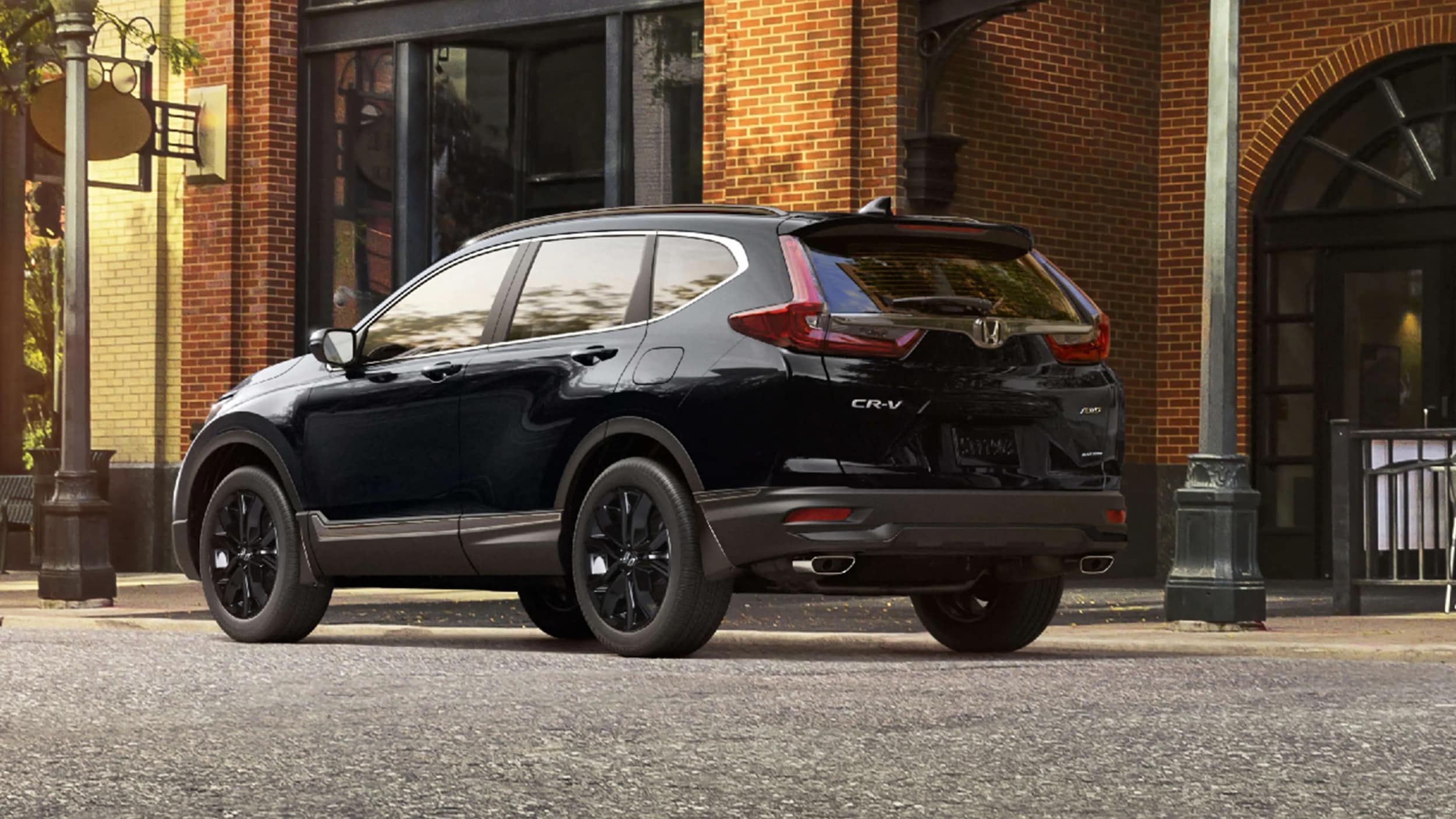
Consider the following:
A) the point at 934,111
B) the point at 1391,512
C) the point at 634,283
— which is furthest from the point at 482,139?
the point at 634,283

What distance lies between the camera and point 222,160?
20.2 meters

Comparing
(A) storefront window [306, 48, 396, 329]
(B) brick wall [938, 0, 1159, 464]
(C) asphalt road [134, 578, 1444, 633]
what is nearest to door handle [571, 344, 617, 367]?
(C) asphalt road [134, 578, 1444, 633]

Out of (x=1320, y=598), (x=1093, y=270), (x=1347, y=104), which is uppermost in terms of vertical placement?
(x=1347, y=104)

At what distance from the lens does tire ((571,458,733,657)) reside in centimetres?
923

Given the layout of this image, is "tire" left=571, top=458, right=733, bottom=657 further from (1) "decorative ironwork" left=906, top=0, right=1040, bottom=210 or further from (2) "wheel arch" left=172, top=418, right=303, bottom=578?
(1) "decorative ironwork" left=906, top=0, right=1040, bottom=210

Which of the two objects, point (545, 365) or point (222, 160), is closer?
point (545, 365)

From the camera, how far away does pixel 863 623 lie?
40.5ft

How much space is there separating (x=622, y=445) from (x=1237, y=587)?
371cm

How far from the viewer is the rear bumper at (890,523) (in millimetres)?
8930

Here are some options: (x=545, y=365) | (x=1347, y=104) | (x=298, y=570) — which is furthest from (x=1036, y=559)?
(x=1347, y=104)

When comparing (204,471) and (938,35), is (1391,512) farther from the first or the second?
(204,471)

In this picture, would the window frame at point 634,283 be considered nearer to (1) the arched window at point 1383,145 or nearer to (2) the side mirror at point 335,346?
(2) the side mirror at point 335,346

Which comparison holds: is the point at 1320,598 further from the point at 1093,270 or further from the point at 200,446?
the point at 200,446

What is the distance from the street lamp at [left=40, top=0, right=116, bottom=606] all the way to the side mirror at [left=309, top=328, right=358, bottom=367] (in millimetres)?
4622
